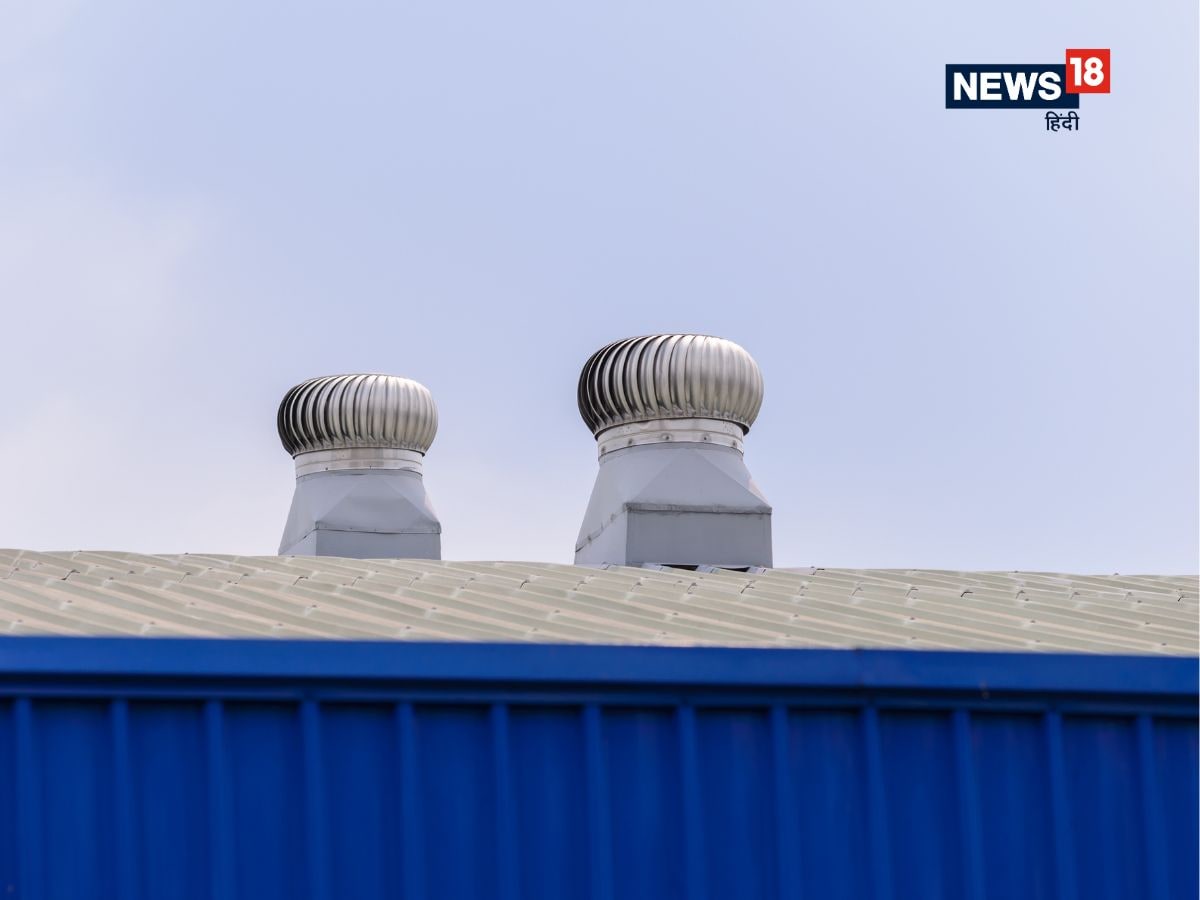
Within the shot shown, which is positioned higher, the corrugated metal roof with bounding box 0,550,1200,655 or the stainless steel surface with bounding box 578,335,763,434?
the stainless steel surface with bounding box 578,335,763,434

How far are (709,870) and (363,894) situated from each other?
1262 millimetres

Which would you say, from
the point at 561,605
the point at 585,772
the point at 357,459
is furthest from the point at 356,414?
the point at 585,772

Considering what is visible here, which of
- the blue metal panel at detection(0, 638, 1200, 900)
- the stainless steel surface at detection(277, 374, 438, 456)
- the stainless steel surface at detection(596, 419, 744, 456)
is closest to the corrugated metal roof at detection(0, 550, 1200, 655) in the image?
the blue metal panel at detection(0, 638, 1200, 900)

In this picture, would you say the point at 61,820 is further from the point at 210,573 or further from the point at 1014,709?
the point at 1014,709

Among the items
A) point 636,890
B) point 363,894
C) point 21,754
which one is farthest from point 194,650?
point 636,890

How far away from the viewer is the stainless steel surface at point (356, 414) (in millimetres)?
14453

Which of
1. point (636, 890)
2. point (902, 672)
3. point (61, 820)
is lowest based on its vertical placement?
point (636, 890)

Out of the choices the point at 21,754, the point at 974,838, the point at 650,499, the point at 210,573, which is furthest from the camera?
the point at 650,499

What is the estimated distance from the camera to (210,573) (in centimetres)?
743

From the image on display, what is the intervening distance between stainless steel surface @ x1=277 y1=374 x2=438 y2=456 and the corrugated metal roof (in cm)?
603

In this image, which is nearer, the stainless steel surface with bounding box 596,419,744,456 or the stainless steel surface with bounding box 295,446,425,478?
the stainless steel surface with bounding box 596,419,744,456

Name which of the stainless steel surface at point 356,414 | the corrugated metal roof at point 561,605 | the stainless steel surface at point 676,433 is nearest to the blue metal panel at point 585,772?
the corrugated metal roof at point 561,605

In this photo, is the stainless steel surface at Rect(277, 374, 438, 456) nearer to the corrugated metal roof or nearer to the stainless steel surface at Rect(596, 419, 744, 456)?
the stainless steel surface at Rect(596, 419, 744, 456)

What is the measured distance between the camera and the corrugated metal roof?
595 centimetres
